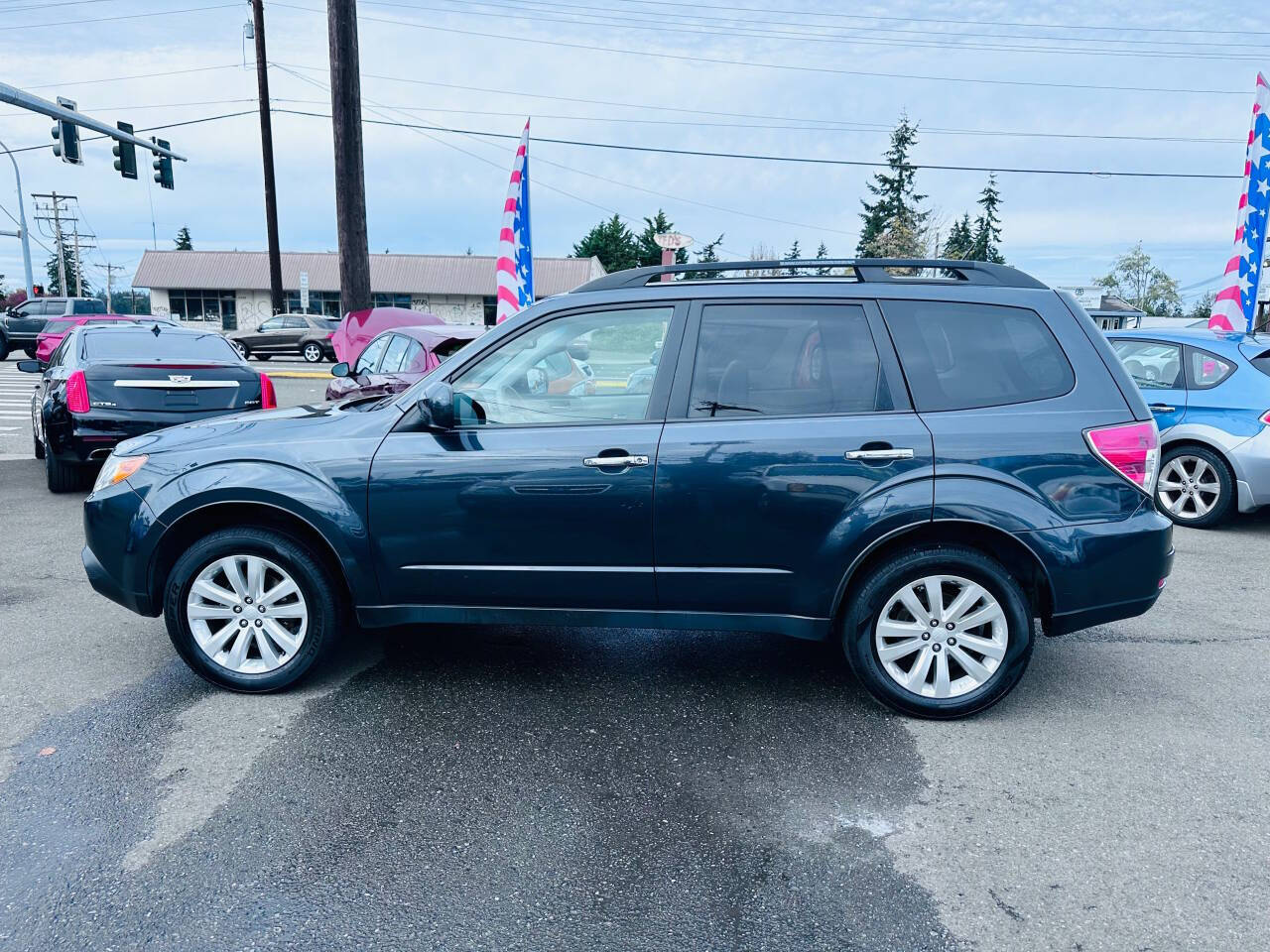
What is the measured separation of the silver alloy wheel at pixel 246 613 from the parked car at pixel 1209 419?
20.6 ft

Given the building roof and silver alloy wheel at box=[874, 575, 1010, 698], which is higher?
the building roof

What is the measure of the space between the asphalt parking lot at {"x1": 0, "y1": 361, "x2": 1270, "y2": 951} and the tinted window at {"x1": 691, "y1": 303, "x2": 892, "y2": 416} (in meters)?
1.33

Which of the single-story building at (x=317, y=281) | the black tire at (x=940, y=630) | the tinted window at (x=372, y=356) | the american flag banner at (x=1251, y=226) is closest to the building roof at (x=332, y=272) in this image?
the single-story building at (x=317, y=281)

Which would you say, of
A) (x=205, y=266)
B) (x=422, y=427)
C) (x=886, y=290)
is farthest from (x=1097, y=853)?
(x=205, y=266)

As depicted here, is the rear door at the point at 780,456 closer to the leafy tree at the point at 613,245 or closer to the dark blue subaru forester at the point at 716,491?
the dark blue subaru forester at the point at 716,491

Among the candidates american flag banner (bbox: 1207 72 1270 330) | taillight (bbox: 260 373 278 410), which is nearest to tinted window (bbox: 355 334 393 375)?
taillight (bbox: 260 373 278 410)

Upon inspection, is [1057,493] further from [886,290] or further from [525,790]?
[525,790]

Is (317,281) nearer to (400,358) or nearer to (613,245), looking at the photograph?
(613,245)

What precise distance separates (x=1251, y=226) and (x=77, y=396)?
13190mm

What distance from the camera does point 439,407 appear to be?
3.89 meters

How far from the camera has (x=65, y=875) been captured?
288 centimetres

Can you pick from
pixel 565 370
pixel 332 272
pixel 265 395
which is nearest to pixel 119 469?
pixel 565 370

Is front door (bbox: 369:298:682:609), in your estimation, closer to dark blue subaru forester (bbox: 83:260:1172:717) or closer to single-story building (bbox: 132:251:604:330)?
dark blue subaru forester (bbox: 83:260:1172:717)

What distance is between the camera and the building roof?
52031 millimetres
